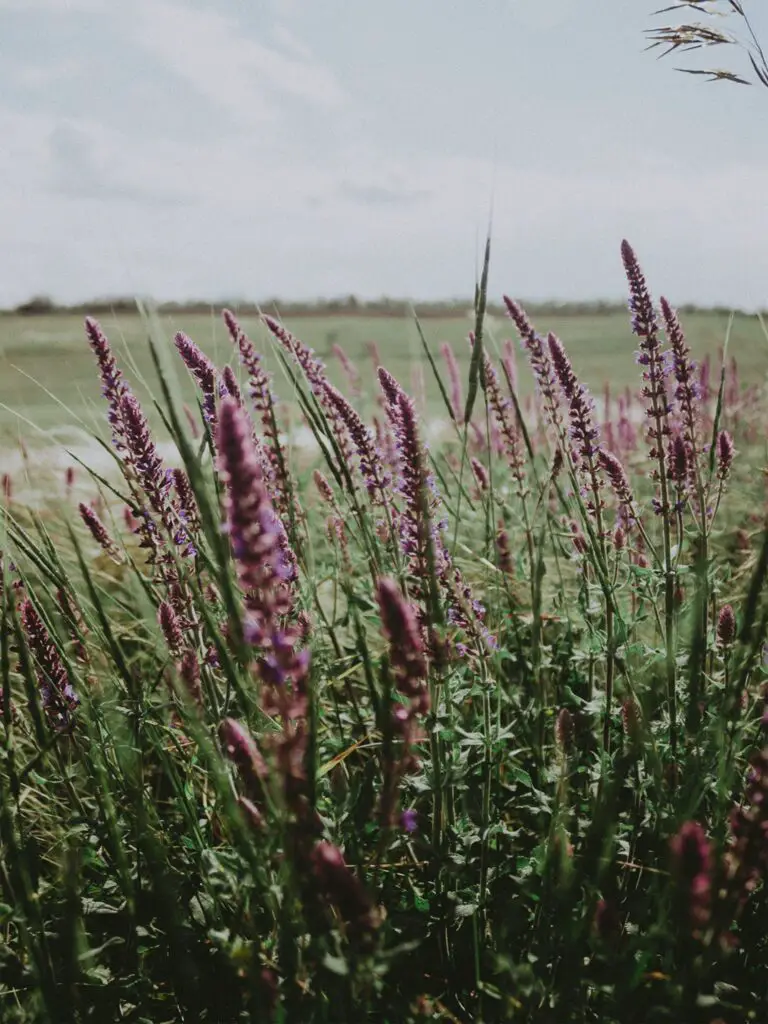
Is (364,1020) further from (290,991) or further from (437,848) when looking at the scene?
(437,848)

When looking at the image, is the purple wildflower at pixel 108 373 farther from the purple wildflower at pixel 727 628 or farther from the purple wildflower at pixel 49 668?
the purple wildflower at pixel 727 628

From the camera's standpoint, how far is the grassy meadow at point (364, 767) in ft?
3.79

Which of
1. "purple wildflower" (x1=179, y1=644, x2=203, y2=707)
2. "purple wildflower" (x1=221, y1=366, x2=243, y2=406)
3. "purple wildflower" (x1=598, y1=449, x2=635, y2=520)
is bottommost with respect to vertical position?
"purple wildflower" (x1=179, y1=644, x2=203, y2=707)

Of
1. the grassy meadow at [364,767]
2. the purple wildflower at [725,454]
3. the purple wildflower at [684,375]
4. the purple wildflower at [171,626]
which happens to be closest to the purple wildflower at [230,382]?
the grassy meadow at [364,767]

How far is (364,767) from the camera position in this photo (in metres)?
2.09

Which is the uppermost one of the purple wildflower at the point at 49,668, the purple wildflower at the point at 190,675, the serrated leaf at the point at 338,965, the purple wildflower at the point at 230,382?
the purple wildflower at the point at 230,382

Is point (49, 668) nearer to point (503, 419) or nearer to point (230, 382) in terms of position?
point (230, 382)

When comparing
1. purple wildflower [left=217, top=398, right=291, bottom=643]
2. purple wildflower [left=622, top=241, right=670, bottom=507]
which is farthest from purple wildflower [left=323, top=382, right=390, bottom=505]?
purple wildflower [left=217, top=398, right=291, bottom=643]

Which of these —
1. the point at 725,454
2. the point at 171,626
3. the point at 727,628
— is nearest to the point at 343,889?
the point at 171,626

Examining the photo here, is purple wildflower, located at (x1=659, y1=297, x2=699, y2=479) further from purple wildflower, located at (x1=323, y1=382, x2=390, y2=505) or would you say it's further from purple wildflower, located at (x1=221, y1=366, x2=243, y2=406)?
purple wildflower, located at (x1=221, y1=366, x2=243, y2=406)

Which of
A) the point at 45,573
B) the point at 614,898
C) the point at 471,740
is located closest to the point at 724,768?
the point at 614,898

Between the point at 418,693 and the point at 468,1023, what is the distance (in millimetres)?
1005

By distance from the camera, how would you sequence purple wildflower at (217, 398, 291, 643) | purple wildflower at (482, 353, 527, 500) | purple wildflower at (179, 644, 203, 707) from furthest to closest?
purple wildflower at (482, 353, 527, 500) < purple wildflower at (179, 644, 203, 707) < purple wildflower at (217, 398, 291, 643)

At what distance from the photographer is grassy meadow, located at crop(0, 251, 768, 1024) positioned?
1.16 meters
